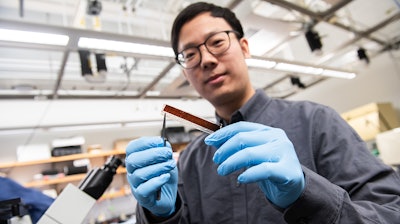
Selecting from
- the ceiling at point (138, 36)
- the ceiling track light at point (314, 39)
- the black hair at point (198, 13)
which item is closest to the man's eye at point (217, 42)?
the black hair at point (198, 13)

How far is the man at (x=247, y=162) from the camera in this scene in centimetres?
50

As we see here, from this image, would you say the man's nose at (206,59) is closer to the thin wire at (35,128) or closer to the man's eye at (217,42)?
the man's eye at (217,42)

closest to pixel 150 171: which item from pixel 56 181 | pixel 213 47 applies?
pixel 213 47

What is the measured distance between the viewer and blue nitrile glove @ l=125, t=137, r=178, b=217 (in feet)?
2.07

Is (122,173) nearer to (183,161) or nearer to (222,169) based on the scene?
(183,161)

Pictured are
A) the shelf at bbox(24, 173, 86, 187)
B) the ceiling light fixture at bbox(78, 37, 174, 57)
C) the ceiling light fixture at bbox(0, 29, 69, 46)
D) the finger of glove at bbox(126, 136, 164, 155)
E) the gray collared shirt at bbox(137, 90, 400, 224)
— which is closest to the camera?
the gray collared shirt at bbox(137, 90, 400, 224)

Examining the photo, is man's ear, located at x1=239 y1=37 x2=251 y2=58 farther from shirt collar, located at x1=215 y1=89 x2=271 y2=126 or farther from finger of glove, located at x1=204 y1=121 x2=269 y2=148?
finger of glove, located at x1=204 y1=121 x2=269 y2=148

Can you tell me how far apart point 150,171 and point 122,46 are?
61.8 inches

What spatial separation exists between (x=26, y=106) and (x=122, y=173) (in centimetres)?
175

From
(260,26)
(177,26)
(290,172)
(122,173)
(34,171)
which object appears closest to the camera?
(290,172)

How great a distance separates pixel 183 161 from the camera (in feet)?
3.39

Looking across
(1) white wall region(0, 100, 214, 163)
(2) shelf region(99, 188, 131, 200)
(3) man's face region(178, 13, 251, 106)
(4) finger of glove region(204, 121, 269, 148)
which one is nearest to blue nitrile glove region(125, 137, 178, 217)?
(4) finger of glove region(204, 121, 269, 148)

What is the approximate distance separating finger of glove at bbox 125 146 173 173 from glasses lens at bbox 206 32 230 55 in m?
0.39

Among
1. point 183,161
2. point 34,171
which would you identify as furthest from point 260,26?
point 34,171
